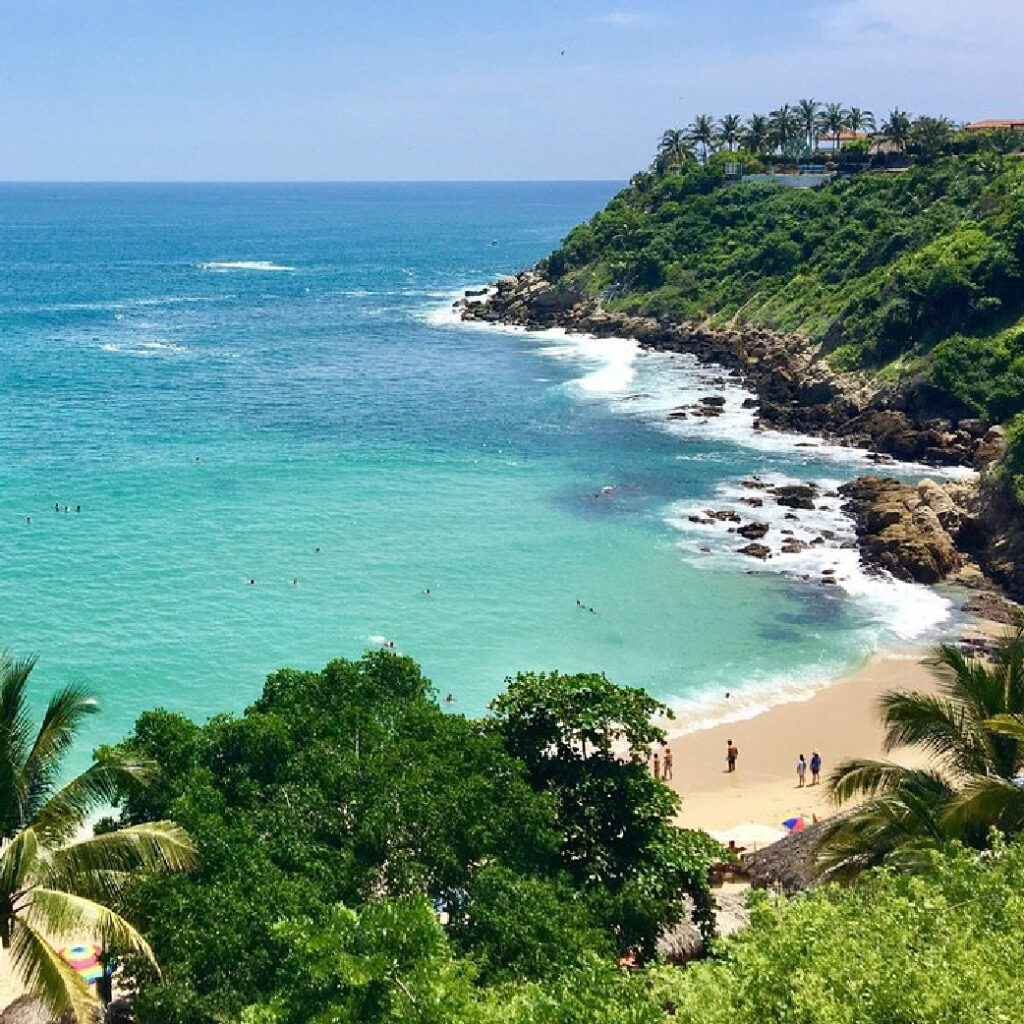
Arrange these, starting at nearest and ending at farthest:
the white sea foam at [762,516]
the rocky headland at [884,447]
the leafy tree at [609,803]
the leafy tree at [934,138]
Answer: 1. the leafy tree at [609,803]
2. the white sea foam at [762,516]
3. the rocky headland at [884,447]
4. the leafy tree at [934,138]

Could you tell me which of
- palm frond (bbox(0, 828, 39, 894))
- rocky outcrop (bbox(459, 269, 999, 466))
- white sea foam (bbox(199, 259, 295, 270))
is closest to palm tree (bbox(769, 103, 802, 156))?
rocky outcrop (bbox(459, 269, 999, 466))

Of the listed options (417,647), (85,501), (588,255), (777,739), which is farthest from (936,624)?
(588,255)

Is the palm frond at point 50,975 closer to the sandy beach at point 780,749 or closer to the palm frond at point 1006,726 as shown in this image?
the palm frond at point 1006,726

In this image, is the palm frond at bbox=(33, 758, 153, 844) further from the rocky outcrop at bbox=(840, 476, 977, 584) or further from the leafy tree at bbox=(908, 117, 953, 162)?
the leafy tree at bbox=(908, 117, 953, 162)

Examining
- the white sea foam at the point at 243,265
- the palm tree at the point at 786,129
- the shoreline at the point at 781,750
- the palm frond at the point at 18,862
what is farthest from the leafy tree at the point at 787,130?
the palm frond at the point at 18,862

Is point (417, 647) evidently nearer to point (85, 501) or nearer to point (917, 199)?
point (85, 501)
